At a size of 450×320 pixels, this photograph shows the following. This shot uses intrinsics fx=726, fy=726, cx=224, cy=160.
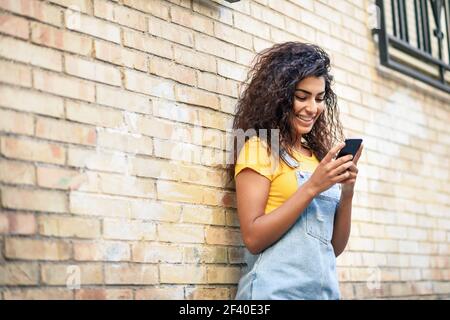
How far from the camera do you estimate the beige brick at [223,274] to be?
2818mm

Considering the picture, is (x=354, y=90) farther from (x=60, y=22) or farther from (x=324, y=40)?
(x=60, y=22)

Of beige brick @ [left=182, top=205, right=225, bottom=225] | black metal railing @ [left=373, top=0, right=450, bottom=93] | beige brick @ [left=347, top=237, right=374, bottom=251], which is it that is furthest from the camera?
black metal railing @ [left=373, top=0, right=450, bottom=93]

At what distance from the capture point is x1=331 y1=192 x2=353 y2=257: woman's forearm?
288 centimetres

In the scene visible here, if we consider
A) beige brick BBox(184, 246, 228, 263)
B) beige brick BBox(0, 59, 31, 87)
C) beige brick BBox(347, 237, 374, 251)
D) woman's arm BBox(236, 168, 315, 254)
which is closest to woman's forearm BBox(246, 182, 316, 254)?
woman's arm BBox(236, 168, 315, 254)

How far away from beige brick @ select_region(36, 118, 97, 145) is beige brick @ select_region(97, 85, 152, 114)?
131mm

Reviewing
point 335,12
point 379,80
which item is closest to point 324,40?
point 335,12

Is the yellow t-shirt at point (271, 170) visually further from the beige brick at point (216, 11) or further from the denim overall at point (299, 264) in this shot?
the beige brick at point (216, 11)

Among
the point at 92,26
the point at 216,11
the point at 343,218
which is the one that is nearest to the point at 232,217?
the point at 343,218

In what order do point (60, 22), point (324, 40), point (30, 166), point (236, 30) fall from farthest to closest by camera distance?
1. point (324, 40)
2. point (236, 30)
3. point (60, 22)
4. point (30, 166)

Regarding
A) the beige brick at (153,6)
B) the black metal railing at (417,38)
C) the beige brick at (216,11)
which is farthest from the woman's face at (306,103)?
the black metal railing at (417,38)

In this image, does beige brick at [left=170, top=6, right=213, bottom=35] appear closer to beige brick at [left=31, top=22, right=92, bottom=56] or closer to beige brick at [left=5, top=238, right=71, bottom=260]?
beige brick at [left=31, top=22, right=92, bottom=56]

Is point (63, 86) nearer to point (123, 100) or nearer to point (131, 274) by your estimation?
point (123, 100)
